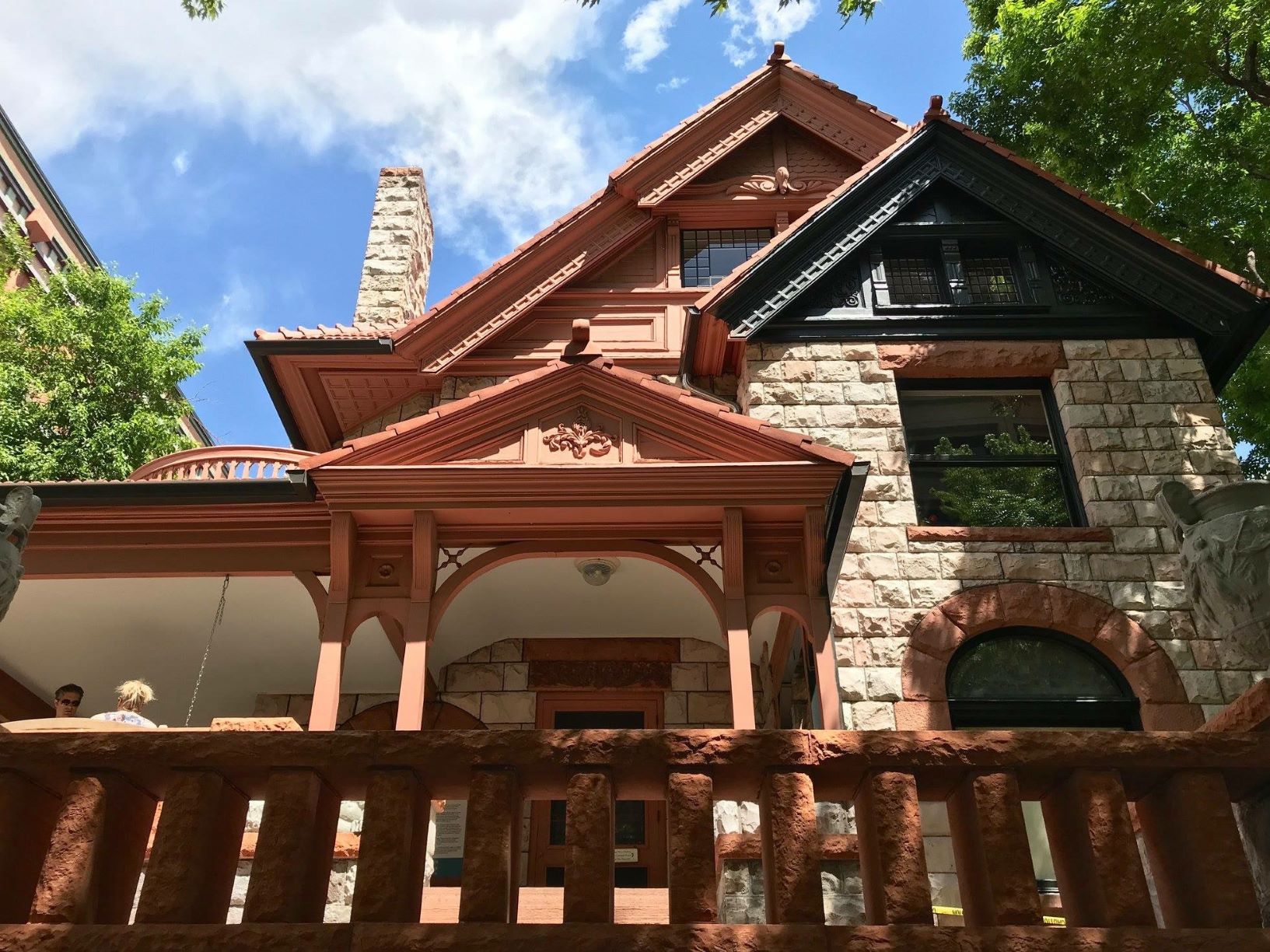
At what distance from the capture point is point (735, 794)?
3.54 meters

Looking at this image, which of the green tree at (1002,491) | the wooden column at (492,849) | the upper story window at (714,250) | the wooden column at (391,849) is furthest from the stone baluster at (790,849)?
the upper story window at (714,250)

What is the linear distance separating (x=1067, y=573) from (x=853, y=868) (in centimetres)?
363

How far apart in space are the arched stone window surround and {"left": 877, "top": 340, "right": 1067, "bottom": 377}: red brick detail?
2.29 metres

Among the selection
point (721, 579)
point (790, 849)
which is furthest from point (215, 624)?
point (790, 849)

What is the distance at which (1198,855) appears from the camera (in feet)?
10.6

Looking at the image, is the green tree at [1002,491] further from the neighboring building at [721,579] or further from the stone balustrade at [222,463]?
the stone balustrade at [222,463]

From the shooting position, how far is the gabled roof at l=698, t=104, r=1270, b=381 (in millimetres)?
9492

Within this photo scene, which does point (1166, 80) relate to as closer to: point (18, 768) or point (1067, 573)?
point (1067, 573)

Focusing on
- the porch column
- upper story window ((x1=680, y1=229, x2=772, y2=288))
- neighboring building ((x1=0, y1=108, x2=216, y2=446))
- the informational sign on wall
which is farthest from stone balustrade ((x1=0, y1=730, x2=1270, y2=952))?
neighboring building ((x1=0, y1=108, x2=216, y2=446))

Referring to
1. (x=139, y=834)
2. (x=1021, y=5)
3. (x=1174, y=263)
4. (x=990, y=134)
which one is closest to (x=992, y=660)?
(x=1174, y=263)

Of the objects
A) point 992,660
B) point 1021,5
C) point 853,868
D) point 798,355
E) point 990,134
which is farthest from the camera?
point 990,134

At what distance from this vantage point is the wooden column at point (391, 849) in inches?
125

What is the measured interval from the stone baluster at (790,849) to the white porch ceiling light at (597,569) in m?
5.36

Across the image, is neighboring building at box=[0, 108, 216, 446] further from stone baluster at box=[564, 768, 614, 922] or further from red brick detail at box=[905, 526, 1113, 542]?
stone baluster at box=[564, 768, 614, 922]
